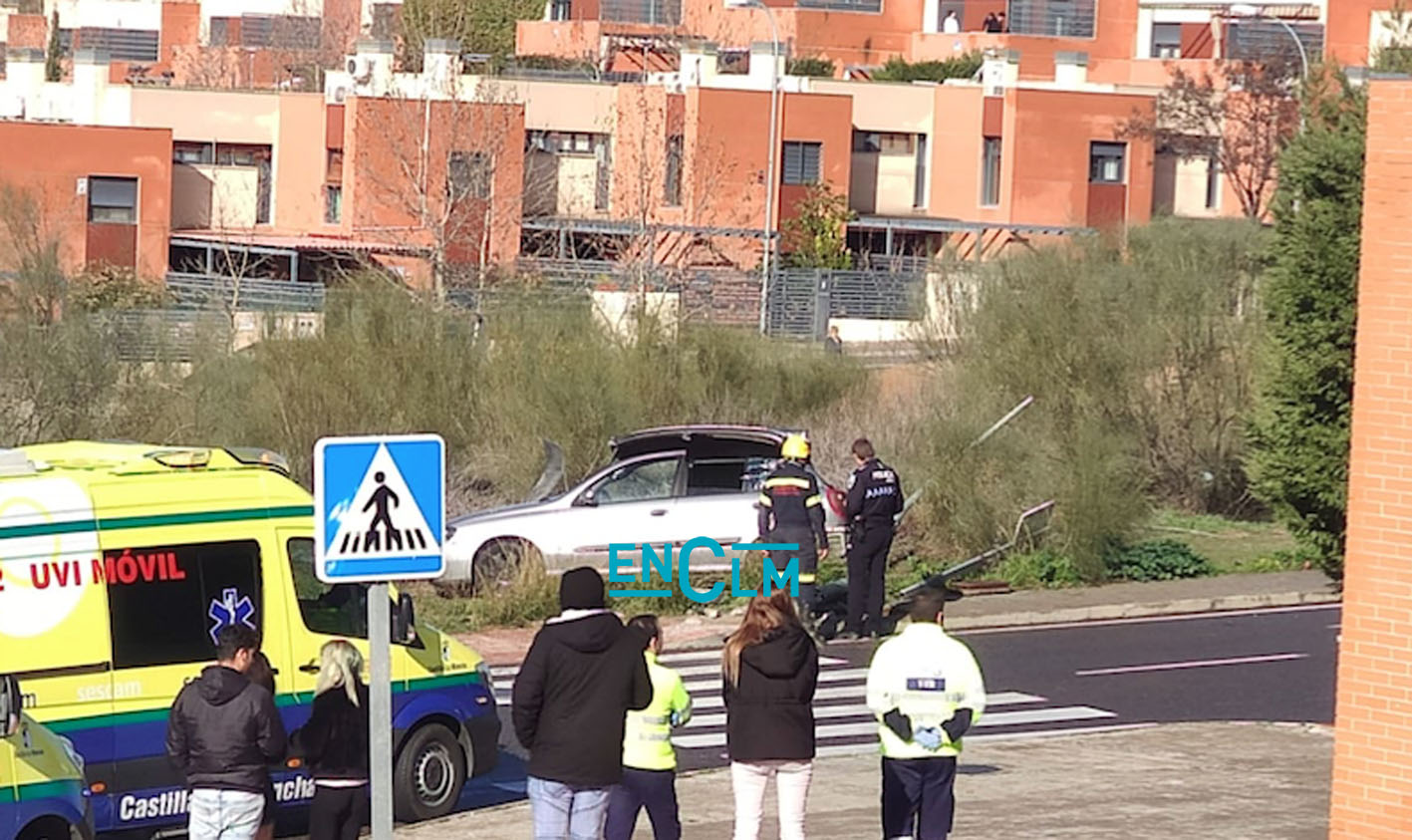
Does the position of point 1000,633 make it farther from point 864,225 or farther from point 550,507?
point 864,225

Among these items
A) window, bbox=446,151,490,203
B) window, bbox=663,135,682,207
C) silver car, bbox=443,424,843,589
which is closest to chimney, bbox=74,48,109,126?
window, bbox=446,151,490,203

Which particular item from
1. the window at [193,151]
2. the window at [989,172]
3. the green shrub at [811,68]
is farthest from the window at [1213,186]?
the window at [193,151]

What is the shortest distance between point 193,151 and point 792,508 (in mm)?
53773

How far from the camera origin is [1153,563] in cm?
2642

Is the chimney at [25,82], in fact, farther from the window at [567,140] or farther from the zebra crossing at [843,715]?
the zebra crossing at [843,715]

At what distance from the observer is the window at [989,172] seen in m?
71.8

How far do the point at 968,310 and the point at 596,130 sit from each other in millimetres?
35968

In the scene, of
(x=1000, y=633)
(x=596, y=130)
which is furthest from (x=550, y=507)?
(x=596, y=130)

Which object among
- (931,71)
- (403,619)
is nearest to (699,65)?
(931,71)

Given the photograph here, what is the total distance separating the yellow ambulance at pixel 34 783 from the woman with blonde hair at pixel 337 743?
3.88ft

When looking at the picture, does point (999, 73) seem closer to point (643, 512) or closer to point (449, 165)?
point (449, 165)

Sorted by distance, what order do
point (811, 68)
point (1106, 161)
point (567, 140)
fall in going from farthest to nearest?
1. point (811, 68)
2. point (1106, 161)
3. point (567, 140)

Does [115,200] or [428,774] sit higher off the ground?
[115,200]

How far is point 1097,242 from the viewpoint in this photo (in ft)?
116
